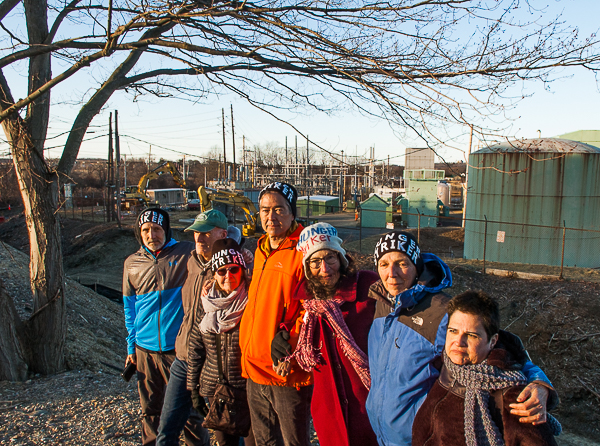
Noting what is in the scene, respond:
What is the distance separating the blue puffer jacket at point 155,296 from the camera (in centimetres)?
330

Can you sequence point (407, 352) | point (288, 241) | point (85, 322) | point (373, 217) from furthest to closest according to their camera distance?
1. point (373, 217)
2. point (85, 322)
3. point (288, 241)
4. point (407, 352)

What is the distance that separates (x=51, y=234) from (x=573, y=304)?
973cm

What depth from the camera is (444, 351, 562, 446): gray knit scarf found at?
1.52 meters

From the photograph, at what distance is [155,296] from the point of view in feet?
11.0

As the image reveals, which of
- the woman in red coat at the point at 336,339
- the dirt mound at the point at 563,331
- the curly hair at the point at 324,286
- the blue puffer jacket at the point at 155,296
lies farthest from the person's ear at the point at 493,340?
the dirt mound at the point at 563,331

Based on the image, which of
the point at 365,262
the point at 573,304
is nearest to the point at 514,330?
the point at 573,304

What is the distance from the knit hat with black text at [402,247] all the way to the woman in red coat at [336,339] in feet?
0.84

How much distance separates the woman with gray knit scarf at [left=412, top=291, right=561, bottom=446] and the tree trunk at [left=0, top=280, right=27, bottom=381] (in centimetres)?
475

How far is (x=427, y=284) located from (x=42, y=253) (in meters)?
4.63

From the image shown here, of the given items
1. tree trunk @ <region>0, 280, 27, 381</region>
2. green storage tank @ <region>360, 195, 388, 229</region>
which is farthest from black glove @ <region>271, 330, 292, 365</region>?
green storage tank @ <region>360, 195, 388, 229</region>

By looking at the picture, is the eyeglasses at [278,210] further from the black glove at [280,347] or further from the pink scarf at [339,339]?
the black glove at [280,347]

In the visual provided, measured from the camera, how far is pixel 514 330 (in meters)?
8.70

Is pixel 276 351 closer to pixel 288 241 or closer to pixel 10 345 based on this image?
pixel 288 241

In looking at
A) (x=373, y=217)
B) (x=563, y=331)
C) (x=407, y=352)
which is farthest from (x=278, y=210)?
(x=373, y=217)
